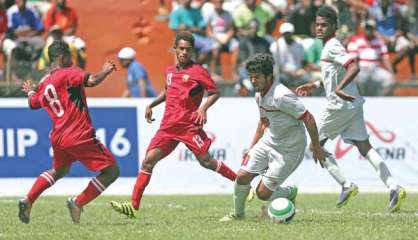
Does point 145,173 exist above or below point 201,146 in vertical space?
below

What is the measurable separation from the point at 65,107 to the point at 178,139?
1849 millimetres

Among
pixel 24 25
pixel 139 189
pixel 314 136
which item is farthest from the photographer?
pixel 24 25

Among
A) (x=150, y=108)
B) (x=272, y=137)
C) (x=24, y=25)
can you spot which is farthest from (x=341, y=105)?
(x=24, y=25)

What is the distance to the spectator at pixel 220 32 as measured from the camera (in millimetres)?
22547

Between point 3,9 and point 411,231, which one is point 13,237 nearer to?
point 411,231

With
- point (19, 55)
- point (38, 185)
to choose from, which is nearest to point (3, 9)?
point (19, 55)


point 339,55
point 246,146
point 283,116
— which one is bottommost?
point 246,146

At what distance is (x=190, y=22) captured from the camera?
22781 mm

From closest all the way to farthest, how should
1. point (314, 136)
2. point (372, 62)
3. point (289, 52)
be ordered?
point (314, 136), point (289, 52), point (372, 62)

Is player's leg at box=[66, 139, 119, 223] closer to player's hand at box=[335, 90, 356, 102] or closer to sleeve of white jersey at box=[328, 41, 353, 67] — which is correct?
player's hand at box=[335, 90, 356, 102]

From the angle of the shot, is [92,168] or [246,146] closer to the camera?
[92,168]

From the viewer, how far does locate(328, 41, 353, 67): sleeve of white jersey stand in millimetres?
13133

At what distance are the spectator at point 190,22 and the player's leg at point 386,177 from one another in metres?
9.24

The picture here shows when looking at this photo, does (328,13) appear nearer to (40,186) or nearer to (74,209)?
(74,209)
